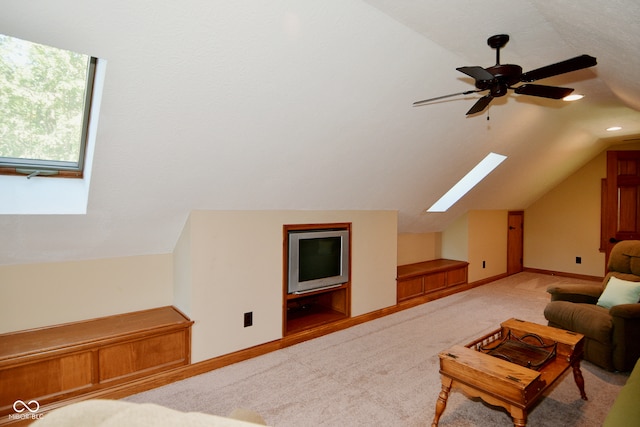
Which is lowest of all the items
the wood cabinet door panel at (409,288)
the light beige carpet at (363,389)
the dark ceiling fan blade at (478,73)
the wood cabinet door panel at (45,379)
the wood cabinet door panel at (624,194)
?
the light beige carpet at (363,389)

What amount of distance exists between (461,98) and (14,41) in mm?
3266

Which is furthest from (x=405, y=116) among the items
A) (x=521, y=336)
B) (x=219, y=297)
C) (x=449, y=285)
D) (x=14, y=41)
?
(x=449, y=285)

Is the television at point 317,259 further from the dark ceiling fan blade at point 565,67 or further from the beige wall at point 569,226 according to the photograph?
the beige wall at point 569,226

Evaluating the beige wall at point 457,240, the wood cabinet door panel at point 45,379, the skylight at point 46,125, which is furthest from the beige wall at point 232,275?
the beige wall at point 457,240

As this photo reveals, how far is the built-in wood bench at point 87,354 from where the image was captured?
224 centimetres

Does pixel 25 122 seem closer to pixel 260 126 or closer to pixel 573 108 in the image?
pixel 260 126

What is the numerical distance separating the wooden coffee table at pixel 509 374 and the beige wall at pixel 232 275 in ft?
5.75

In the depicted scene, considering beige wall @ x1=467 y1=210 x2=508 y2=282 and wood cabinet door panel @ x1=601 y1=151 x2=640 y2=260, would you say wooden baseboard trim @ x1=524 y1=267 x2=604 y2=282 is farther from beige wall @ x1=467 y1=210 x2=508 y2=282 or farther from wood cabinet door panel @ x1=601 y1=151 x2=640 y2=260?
wood cabinet door panel @ x1=601 y1=151 x2=640 y2=260

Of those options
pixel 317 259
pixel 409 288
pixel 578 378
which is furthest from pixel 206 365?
pixel 409 288

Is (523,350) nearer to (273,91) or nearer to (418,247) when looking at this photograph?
(273,91)

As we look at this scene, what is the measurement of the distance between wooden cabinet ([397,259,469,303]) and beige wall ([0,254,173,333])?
310cm

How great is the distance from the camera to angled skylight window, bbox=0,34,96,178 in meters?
1.89

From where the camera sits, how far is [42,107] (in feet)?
6.82

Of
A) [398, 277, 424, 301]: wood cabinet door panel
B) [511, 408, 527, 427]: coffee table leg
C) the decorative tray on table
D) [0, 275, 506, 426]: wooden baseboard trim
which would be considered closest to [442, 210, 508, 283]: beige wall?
[398, 277, 424, 301]: wood cabinet door panel
